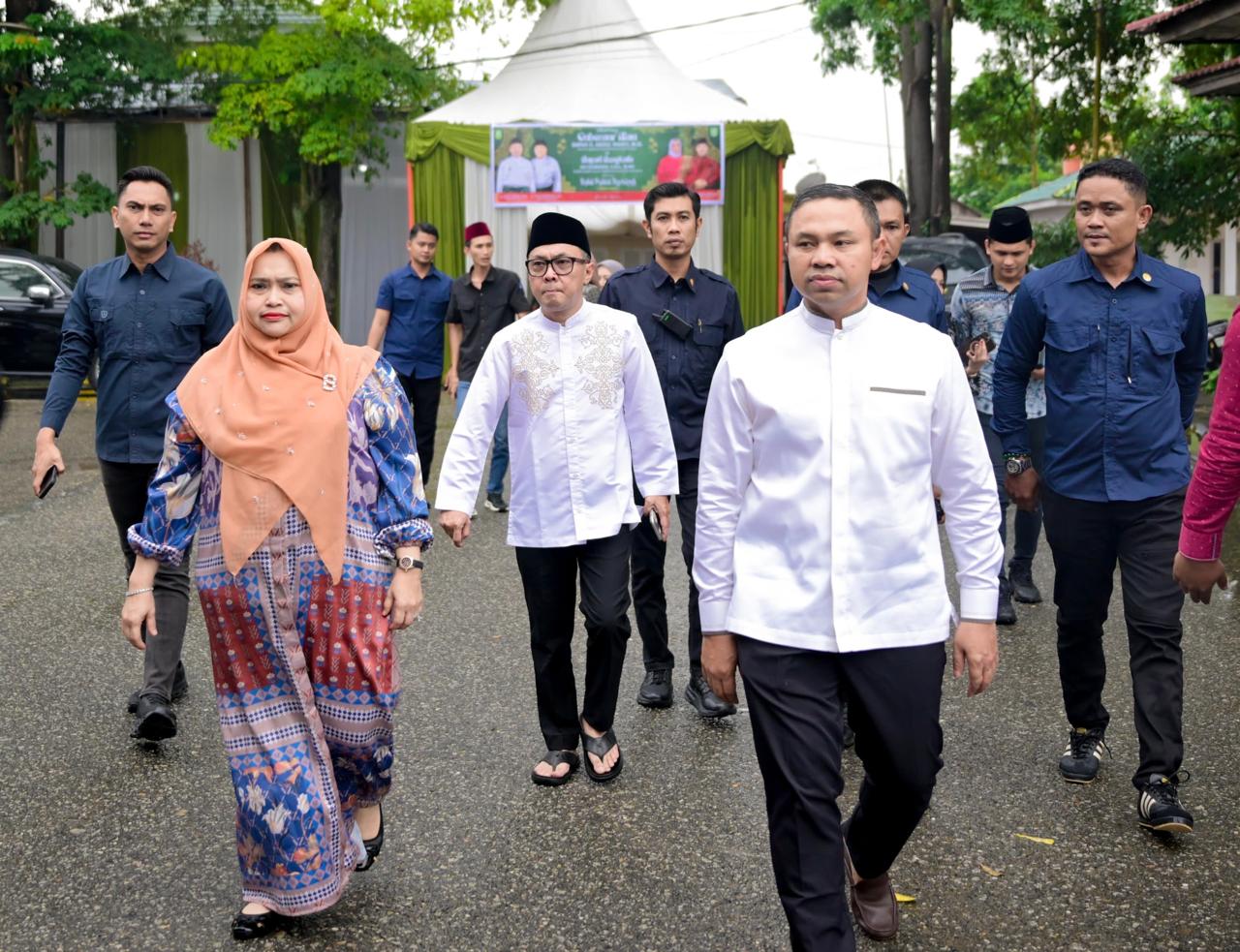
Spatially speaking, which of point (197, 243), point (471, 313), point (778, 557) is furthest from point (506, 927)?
point (197, 243)

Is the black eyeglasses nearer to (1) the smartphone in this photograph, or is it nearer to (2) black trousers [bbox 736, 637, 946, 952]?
(1) the smartphone

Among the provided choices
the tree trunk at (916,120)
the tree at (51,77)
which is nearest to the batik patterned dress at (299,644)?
the tree trunk at (916,120)

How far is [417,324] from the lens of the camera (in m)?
10.3

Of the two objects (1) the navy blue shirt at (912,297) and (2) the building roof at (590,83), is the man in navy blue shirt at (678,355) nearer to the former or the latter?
(1) the navy blue shirt at (912,297)

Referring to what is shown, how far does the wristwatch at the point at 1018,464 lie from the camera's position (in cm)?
527

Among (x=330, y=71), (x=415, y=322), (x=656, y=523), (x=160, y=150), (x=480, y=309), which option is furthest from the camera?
(x=160, y=150)

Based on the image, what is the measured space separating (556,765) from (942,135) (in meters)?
20.8

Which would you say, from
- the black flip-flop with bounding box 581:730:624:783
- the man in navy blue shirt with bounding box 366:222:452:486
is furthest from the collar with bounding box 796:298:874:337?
the man in navy blue shirt with bounding box 366:222:452:486

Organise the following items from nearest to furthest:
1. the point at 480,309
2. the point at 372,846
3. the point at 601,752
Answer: the point at 372,846, the point at 601,752, the point at 480,309

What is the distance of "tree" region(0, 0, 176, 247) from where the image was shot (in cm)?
2322

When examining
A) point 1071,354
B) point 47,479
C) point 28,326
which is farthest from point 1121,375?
point 28,326

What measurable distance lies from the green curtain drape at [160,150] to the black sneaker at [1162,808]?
25253mm

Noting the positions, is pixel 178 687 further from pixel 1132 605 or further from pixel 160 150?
pixel 160 150

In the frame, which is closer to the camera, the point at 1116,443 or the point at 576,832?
the point at 576,832
